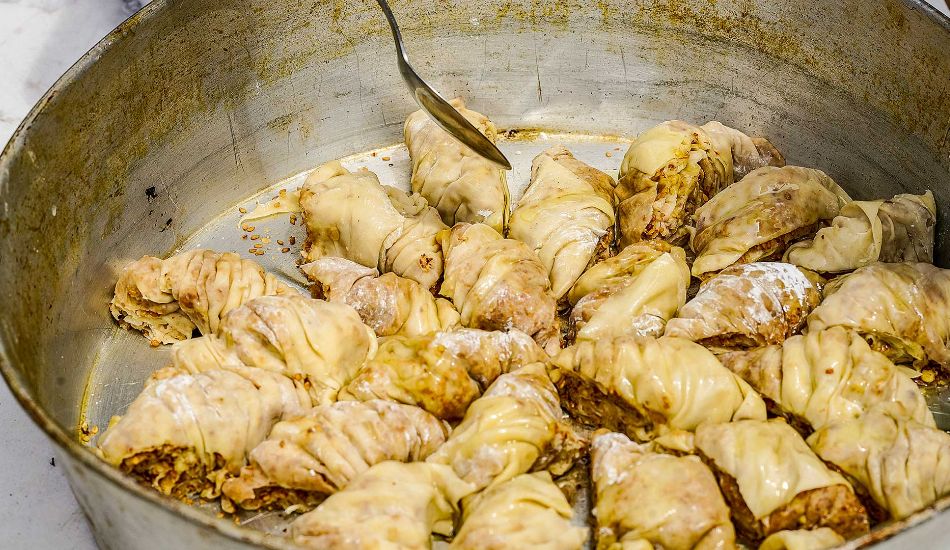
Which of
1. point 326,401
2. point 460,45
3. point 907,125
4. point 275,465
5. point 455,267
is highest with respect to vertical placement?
point 907,125

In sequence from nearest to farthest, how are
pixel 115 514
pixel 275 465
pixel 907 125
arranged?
pixel 115 514, pixel 275 465, pixel 907 125

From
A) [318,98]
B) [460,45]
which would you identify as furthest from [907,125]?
[318,98]

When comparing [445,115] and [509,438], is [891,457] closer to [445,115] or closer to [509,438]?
[509,438]

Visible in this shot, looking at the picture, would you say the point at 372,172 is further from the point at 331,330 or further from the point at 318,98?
the point at 331,330

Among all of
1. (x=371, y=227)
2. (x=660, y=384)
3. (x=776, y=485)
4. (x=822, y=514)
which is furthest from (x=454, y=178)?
(x=822, y=514)

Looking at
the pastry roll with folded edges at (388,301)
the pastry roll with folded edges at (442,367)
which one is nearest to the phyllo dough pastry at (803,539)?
the pastry roll with folded edges at (442,367)
